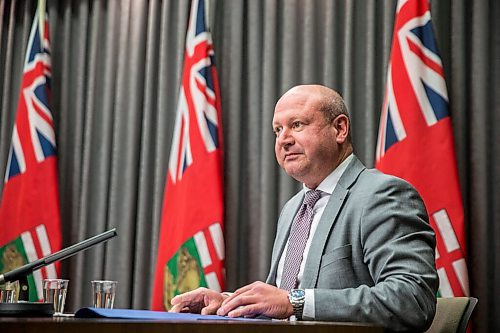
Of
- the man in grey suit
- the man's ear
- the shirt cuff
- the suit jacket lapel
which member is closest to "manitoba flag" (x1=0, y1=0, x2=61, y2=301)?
the man in grey suit

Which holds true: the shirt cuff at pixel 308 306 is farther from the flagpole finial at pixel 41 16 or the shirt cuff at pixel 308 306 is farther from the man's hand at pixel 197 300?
the flagpole finial at pixel 41 16

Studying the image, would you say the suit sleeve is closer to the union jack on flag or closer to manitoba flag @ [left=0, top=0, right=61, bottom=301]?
manitoba flag @ [left=0, top=0, right=61, bottom=301]

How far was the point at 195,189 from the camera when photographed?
432cm

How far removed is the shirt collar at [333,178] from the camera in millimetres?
2719

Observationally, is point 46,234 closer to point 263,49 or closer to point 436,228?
point 263,49

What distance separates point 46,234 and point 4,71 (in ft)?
4.89

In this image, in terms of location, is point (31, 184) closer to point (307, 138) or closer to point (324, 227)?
point (307, 138)

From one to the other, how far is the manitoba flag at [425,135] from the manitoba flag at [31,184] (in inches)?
91.8

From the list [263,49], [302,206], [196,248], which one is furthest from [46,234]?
[302,206]

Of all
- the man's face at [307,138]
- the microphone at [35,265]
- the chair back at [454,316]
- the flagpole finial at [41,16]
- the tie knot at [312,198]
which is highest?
the flagpole finial at [41,16]

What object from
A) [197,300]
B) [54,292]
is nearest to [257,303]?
[197,300]

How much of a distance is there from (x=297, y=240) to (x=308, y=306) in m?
0.69

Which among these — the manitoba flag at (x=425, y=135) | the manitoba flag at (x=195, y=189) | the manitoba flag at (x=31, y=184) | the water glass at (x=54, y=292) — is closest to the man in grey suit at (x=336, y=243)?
the water glass at (x=54, y=292)

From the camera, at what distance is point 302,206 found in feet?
9.08
